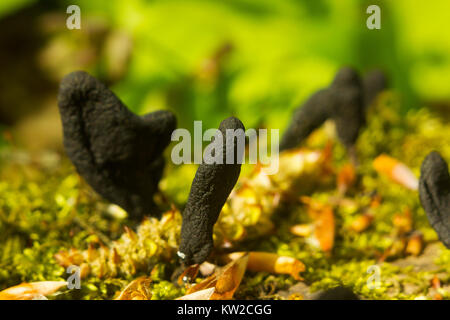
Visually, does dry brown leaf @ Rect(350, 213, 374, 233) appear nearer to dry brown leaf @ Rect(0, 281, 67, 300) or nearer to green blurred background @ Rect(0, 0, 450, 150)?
green blurred background @ Rect(0, 0, 450, 150)

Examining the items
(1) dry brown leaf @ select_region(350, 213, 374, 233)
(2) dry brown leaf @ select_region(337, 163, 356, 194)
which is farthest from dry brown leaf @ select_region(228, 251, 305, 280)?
(2) dry brown leaf @ select_region(337, 163, 356, 194)

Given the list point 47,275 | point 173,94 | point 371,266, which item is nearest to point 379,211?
point 371,266

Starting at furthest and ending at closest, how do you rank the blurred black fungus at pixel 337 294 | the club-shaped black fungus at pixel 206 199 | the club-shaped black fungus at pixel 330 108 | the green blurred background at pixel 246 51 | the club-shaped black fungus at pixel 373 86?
the green blurred background at pixel 246 51 < the club-shaped black fungus at pixel 373 86 < the club-shaped black fungus at pixel 330 108 < the blurred black fungus at pixel 337 294 < the club-shaped black fungus at pixel 206 199

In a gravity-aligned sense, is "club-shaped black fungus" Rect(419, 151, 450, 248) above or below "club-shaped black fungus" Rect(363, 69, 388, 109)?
below

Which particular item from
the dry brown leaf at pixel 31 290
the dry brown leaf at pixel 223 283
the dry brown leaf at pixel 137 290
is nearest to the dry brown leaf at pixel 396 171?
the dry brown leaf at pixel 223 283

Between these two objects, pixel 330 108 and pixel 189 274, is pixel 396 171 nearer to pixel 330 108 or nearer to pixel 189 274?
pixel 330 108

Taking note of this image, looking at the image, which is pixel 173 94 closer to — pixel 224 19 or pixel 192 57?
pixel 192 57

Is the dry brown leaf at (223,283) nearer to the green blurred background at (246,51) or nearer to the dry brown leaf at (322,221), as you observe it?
the dry brown leaf at (322,221)
